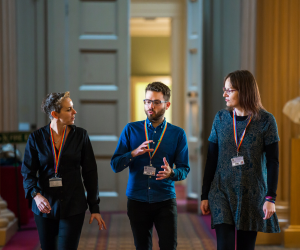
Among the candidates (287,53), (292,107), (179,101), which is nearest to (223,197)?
(292,107)

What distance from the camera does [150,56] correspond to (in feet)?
30.6

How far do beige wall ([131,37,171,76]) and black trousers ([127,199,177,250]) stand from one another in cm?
760

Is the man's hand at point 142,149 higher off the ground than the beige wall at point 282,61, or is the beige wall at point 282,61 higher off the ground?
the beige wall at point 282,61

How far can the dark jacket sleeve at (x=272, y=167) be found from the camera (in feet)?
5.89

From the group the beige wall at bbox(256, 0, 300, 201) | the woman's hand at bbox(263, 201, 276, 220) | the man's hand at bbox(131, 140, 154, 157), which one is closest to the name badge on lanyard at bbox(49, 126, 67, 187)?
the man's hand at bbox(131, 140, 154, 157)

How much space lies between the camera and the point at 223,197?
1855mm

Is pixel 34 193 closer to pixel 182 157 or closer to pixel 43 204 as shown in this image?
pixel 43 204

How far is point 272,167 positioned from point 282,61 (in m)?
1.81

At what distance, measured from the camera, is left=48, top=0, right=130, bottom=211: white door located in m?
4.35

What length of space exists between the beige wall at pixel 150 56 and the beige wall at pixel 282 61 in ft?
19.8

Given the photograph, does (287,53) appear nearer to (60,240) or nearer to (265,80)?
(265,80)

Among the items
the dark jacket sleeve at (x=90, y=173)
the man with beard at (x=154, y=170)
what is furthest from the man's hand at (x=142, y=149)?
the dark jacket sleeve at (x=90, y=173)

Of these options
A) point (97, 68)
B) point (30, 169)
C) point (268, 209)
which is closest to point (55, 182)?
point (30, 169)

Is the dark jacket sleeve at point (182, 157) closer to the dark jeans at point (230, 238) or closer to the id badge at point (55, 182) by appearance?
the dark jeans at point (230, 238)
